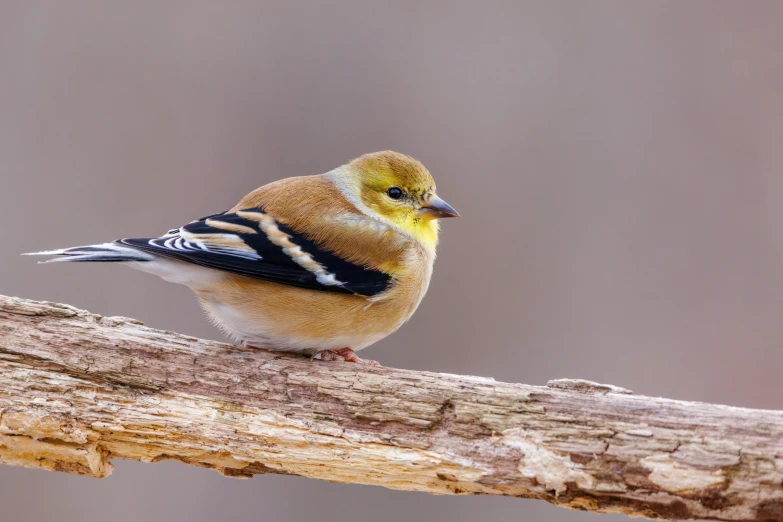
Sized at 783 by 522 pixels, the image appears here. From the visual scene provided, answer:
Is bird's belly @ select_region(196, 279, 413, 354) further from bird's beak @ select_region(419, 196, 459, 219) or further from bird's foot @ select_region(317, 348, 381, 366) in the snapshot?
bird's beak @ select_region(419, 196, 459, 219)

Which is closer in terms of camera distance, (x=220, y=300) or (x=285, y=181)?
(x=220, y=300)

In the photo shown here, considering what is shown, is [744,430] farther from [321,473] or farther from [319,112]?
[319,112]

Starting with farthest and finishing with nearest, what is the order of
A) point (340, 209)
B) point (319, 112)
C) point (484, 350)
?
point (319, 112) < point (484, 350) < point (340, 209)

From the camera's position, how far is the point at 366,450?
3.70 meters

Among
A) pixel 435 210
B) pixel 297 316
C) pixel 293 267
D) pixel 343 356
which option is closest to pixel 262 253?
pixel 293 267

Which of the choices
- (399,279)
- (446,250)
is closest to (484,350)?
(446,250)

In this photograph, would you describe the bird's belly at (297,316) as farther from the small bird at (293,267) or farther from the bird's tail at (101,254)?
the bird's tail at (101,254)

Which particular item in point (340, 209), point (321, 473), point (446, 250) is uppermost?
point (446, 250)

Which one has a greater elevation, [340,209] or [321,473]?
[340,209]

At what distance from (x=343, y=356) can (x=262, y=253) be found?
800 mm

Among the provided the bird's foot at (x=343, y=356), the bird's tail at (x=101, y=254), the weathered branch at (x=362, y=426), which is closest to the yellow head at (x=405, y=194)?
the bird's foot at (x=343, y=356)

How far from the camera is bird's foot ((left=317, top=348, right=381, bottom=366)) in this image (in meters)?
4.39

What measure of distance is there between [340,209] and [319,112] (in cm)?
328

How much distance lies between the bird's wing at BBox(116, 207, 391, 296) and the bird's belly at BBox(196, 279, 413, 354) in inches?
2.9
